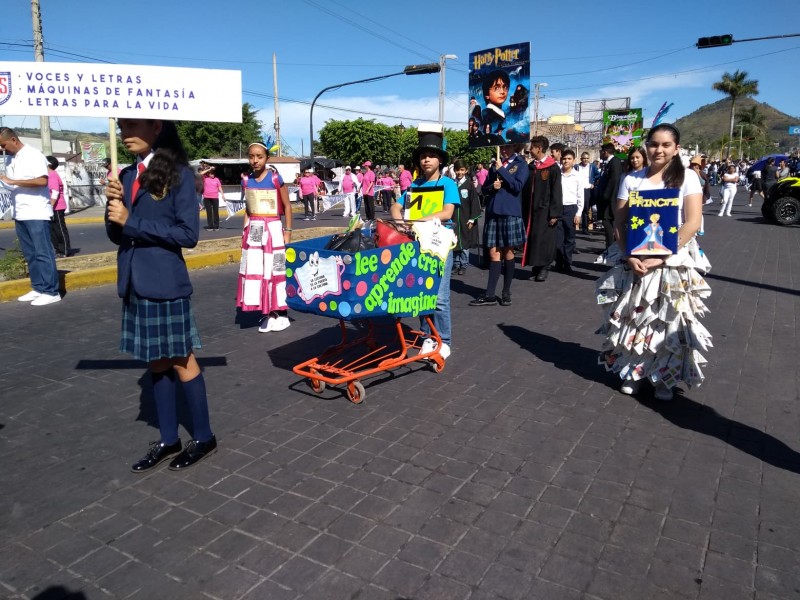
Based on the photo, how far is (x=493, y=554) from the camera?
8.91ft

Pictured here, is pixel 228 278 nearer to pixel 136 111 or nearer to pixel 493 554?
pixel 136 111

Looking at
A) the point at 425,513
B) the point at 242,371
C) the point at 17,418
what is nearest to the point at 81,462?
the point at 17,418

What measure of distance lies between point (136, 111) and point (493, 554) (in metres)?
2.79

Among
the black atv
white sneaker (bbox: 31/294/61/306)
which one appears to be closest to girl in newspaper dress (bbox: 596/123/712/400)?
white sneaker (bbox: 31/294/61/306)

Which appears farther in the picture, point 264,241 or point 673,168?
point 264,241

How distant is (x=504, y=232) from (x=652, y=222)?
340 cm

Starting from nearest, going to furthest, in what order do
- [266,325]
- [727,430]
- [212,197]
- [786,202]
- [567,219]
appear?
1. [727,430]
2. [266,325]
3. [567,219]
4. [212,197]
5. [786,202]

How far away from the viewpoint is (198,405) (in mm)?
3551

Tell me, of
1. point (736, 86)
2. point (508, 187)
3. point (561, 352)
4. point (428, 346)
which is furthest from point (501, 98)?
point (736, 86)

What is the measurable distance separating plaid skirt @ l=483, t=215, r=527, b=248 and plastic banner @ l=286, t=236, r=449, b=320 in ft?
10.2

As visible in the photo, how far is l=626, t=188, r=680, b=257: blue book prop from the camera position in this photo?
417 centimetres

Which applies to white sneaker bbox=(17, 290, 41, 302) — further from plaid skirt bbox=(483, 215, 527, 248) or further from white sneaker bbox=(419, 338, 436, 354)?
plaid skirt bbox=(483, 215, 527, 248)

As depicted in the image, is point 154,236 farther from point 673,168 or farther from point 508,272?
point 508,272

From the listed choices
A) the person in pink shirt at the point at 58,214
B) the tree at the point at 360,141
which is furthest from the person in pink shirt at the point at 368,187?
the tree at the point at 360,141
